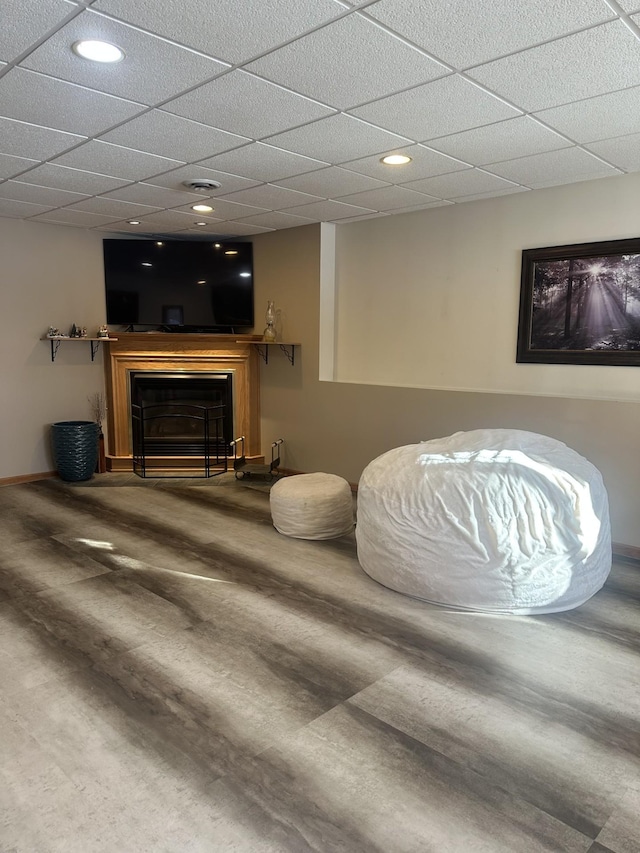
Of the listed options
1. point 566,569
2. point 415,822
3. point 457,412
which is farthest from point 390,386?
point 415,822

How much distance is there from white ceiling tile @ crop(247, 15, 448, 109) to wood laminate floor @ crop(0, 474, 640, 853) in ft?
8.29

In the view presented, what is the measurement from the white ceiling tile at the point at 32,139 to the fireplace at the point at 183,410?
2.95 meters

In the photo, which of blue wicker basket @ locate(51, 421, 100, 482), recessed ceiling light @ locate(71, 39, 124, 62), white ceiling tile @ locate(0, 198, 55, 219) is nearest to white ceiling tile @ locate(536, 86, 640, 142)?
recessed ceiling light @ locate(71, 39, 124, 62)

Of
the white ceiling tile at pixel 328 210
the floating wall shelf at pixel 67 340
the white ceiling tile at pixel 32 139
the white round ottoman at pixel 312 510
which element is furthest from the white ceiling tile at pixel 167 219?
the white round ottoman at pixel 312 510

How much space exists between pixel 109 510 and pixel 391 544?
270 cm

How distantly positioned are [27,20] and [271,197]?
2.57m

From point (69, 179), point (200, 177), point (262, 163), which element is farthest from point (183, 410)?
point (262, 163)

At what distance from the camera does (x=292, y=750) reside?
6.91ft

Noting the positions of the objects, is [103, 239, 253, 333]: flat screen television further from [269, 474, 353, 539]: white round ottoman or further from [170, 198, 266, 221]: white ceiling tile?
[269, 474, 353, 539]: white round ottoman

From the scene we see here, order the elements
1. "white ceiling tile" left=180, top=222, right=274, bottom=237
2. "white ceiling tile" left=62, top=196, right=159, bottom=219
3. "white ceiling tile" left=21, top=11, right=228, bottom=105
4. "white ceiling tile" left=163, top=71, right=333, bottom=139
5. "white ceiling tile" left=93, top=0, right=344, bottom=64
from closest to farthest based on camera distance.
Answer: "white ceiling tile" left=93, top=0, right=344, bottom=64 → "white ceiling tile" left=21, top=11, right=228, bottom=105 → "white ceiling tile" left=163, top=71, right=333, bottom=139 → "white ceiling tile" left=62, top=196, right=159, bottom=219 → "white ceiling tile" left=180, top=222, right=274, bottom=237

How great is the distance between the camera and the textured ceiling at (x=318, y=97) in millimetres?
2082

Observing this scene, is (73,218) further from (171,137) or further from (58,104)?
(58,104)

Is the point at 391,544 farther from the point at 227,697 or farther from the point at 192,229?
the point at 192,229

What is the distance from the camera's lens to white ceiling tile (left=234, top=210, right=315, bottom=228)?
5230mm
